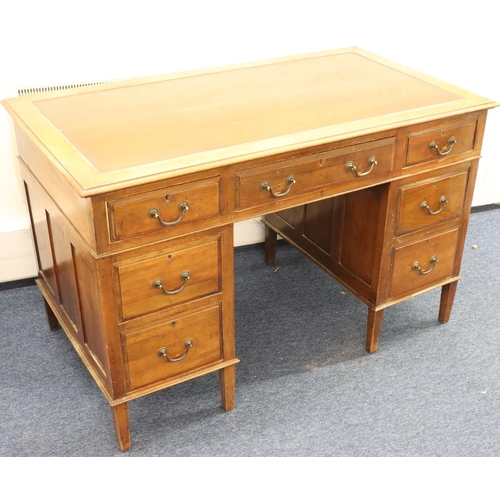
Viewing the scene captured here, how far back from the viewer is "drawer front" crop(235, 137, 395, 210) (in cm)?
179

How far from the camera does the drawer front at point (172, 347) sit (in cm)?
184

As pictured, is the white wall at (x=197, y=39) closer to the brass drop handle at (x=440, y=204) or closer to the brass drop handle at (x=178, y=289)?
the brass drop handle at (x=440, y=204)

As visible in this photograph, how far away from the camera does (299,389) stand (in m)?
2.21

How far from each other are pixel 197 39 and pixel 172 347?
115 cm

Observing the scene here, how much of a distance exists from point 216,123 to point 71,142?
1.24 ft

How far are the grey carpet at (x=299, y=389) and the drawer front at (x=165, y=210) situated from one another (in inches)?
26.3

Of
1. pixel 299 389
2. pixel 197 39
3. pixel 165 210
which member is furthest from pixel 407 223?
pixel 197 39

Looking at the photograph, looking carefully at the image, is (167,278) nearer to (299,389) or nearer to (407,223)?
(299,389)

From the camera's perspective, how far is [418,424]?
6.82 feet

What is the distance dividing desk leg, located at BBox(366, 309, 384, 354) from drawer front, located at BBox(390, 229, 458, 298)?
81 millimetres

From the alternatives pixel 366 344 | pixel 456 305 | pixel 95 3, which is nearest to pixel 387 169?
pixel 366 344

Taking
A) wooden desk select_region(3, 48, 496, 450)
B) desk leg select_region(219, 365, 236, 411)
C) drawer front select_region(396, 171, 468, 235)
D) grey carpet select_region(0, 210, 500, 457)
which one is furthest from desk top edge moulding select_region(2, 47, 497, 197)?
grey carpet select_region(0, 210, 500, 457)

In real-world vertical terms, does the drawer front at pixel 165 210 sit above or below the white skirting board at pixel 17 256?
above

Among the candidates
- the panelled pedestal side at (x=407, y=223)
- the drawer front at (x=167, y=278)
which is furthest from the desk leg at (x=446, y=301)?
the drawer front at (x=167, y=278)
